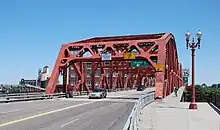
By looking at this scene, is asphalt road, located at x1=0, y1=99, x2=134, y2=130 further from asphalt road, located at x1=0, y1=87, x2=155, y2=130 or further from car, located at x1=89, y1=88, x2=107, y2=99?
car, located at x1=89, y1=88, x2=107, y2=99

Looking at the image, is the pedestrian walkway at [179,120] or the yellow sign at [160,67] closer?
the pedestrian walkway at [179,120]

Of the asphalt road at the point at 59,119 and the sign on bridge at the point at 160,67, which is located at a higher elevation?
the sign on bridge at the point at 160,67

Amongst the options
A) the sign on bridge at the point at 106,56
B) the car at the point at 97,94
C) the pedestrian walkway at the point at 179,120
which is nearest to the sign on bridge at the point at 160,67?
the sign on bridge at the point at 106,56

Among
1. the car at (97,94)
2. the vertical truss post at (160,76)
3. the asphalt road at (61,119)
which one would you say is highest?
Answer: the vertical truss post at (160,76)

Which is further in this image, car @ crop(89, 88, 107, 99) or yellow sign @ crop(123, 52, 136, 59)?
yellow sign @ crop(123, 52, 136, 59)

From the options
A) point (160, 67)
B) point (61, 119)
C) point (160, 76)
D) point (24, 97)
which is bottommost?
point (24, 97)

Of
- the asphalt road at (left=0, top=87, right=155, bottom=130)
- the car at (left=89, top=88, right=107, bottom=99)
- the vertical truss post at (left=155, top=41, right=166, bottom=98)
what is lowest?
the car at (left=89, top=88, right=107, bottom=99)

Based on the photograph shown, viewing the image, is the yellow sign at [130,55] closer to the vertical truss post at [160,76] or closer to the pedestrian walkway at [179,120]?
the vertical truss post at [160,76]

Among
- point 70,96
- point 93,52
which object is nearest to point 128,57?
point 93,52

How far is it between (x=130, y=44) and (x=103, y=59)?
15.6ft

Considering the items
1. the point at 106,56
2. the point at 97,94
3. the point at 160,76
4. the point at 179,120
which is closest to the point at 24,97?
the point at 97,94

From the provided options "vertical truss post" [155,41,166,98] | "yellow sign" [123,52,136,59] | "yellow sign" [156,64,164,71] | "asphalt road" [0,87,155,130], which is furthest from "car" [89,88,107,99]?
"asphalt road" [0,87,155,130]

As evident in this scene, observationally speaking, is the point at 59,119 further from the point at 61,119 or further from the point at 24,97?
the point at 24,97

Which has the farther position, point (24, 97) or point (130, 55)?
point (130, 55)
